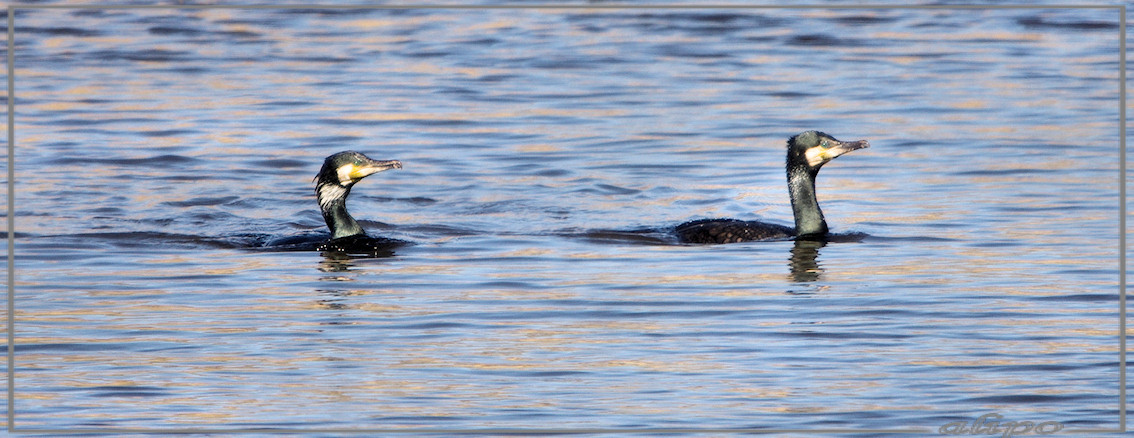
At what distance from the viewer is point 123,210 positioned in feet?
37.7

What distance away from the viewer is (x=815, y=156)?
35.7 feet

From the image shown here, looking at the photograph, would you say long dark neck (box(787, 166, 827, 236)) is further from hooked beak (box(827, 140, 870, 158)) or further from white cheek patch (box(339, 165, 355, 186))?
white cheek patch (box(339, 165, 355, 186))

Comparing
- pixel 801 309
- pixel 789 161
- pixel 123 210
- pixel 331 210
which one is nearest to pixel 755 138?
pixel 789 161

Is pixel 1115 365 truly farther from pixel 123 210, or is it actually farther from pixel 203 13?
pixel 203 13

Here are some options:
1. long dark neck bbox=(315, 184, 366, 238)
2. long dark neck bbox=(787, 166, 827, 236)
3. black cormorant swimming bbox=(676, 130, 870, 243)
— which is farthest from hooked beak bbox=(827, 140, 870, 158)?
long dark neck bbox=(315, 184, 366, 238)

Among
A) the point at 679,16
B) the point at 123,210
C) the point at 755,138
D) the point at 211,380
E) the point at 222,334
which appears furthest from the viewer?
the point at 679,16

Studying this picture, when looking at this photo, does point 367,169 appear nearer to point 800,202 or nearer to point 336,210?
point 336,210

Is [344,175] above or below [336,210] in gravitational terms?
above

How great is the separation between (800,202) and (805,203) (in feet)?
0.11

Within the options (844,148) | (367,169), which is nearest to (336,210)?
(367,169)

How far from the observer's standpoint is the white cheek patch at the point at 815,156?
10844 mm

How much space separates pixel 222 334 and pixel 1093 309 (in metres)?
3.60

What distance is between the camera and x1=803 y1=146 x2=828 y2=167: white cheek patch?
10.8 m

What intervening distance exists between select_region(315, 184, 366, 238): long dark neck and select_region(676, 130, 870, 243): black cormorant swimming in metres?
2.02
